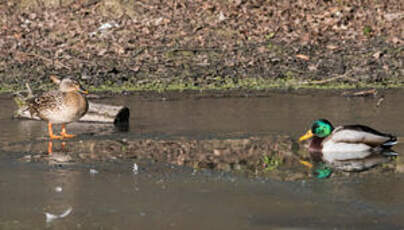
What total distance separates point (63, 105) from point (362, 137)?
4530mm

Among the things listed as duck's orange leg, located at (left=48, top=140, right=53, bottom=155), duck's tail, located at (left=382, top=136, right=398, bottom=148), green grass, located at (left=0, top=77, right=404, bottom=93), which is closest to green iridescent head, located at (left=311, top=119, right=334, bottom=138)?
duck's tail, located at (left=382, top=136, right=398, bottom=148)

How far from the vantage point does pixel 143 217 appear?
799 cm

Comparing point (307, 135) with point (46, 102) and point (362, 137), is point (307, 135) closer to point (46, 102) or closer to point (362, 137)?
point (362, 137)

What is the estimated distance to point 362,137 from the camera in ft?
37.7

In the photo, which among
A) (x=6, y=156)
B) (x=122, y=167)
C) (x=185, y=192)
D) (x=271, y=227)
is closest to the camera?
(x=271, y=227)

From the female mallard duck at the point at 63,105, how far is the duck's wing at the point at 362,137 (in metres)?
3.94

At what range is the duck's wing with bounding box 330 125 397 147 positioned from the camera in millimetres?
11445

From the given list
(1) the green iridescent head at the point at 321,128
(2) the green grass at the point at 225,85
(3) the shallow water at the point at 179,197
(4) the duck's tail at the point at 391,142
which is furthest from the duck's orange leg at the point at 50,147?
(2) the green grass at the point at 225,85

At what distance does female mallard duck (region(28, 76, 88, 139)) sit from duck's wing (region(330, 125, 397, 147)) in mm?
3942

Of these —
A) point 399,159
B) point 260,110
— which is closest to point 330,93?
point 260,110

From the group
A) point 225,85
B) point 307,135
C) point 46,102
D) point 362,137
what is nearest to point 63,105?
point 46,102

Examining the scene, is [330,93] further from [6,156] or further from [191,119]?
[6,156]

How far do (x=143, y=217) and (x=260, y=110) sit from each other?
8059mm

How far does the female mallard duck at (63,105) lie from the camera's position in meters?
13.0
